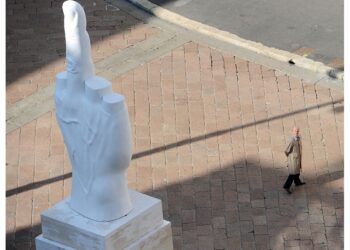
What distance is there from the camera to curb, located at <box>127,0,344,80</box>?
64.4ft

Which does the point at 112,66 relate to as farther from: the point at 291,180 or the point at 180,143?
the point at 291,180

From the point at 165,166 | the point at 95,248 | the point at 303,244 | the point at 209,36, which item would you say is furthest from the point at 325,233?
the point at 209,36

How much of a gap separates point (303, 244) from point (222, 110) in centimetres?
355

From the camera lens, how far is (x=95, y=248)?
13.2m

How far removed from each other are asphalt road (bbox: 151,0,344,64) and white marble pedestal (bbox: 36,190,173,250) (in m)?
7.20

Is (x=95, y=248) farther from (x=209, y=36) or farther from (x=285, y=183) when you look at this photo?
(x=209, y=36)

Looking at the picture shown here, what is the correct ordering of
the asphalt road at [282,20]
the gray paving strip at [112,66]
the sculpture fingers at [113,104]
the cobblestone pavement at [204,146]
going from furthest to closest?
the asphalt road at [282,20] → the gray paving strip at [112,66] → the cobblestone pavement at [204,146] → the sculpture fingers at [113,104]

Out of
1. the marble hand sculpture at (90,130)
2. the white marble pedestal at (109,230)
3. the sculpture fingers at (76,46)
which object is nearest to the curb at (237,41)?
the white marble pedestal at (109,230)

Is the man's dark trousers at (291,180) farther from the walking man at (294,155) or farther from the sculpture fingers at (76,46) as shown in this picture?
the sculpture fingers at (76,46)

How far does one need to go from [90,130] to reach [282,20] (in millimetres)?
9255

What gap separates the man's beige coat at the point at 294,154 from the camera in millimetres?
16359

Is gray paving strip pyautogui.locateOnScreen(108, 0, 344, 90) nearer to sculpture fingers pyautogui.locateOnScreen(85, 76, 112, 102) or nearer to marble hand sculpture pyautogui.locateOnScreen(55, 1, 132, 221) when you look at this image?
marble hand sculpture pyautogui.locateOnScreen(55, 1, 132, 221)

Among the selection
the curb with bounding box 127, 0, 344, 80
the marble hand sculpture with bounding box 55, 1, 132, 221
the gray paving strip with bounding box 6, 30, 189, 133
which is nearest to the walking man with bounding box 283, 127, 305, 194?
the curb with bounding box 127, 0, 344, 80

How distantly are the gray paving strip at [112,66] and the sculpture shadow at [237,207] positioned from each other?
9.47 feet
